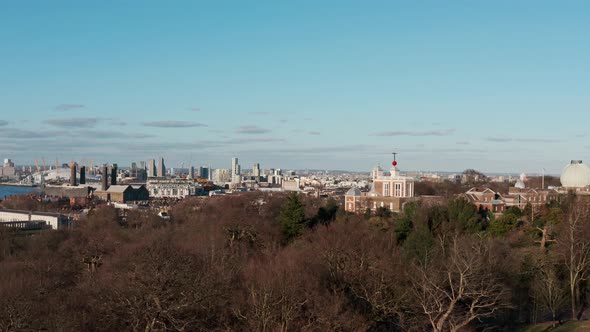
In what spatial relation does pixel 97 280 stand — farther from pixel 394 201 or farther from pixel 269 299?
pixel 394 201

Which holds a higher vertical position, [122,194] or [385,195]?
[385,195]

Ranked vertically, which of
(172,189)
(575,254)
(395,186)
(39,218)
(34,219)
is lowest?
(34,219)

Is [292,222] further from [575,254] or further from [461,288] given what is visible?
[461,288]

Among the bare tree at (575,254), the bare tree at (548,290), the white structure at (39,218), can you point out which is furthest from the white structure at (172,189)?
the bare tree at (548,290)

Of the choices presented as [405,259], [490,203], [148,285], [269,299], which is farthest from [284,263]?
[490,203]

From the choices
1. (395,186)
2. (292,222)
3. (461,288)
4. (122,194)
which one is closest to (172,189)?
(122,194)

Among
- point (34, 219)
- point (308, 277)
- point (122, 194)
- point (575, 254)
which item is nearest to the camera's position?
point (308, 277)
